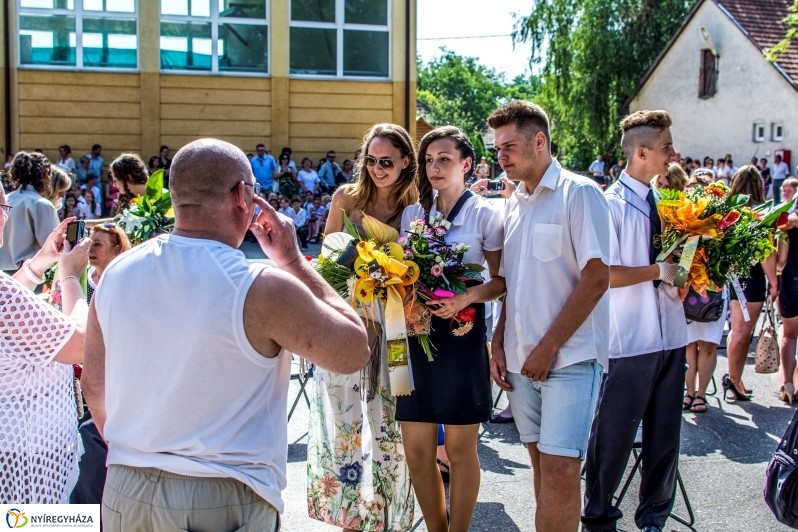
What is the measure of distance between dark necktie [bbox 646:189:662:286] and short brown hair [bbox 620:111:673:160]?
0.85 feet

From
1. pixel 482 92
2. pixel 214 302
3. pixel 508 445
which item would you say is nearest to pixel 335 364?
pixel 214 302

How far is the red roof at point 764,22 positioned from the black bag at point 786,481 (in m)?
29.6

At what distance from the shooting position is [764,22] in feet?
107

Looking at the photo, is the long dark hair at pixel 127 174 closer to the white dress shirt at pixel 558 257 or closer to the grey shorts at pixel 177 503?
the white dress shirt at pixel 558 257

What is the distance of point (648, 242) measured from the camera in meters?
4.82

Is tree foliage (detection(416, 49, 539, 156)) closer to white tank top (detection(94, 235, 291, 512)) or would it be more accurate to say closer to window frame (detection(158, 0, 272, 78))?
window frame (detection(158, 0, 272, 78))

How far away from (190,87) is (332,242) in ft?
56.2

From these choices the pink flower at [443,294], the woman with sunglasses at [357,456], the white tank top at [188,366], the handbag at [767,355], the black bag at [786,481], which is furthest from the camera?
the handbag at [767,355]

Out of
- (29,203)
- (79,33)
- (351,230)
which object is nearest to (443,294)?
(351,230)

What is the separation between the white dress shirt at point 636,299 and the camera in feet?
15.6

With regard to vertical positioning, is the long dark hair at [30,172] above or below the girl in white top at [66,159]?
below

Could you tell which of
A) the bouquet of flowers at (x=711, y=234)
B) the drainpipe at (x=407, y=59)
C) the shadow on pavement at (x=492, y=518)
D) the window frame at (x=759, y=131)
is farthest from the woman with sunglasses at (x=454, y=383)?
the window frame at (x=759, y=131)

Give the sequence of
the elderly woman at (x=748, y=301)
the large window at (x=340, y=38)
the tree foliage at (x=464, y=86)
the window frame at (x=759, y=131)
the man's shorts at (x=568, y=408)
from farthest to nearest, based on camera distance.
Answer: the tree foliage at (x=464, y=86), the window frame at (x=759, y=131), the large window at (x=340, y=38), the elderly woman at (x=748, y=301), the man's shorts at (x=568, y=408)

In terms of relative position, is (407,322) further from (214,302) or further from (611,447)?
(214,302)
